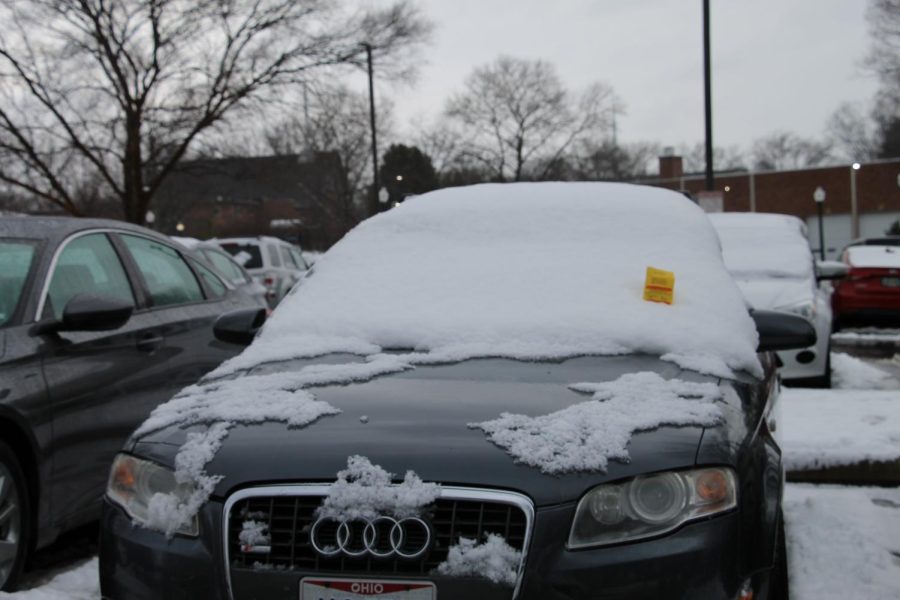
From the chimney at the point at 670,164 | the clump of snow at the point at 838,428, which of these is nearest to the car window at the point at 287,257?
the clump of snow at the point at 838,428

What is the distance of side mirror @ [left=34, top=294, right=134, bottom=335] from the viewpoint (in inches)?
161

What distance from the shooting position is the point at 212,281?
595 cm

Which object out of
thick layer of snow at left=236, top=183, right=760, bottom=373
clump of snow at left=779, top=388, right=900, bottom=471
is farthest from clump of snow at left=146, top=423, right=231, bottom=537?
clump of snow at left=779, top=388, right=900, bottom=471

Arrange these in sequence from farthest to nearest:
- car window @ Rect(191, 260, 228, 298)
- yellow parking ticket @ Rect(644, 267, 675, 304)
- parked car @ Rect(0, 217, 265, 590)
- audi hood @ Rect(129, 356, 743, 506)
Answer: car window @ Rect(191, 260, 228, 298) → parked car @ Rect(0, 217, 265, 590) → yellow parking ticket @ Rect(644, 267, 675, 304) → audi hood @ Rect(129, 356, 743, 506)

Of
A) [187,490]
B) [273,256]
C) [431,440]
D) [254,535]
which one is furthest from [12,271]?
[273,256]

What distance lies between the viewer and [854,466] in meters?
5.17

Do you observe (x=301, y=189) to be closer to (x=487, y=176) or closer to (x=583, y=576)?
(x=487, y=176)

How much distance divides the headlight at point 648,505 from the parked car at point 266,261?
1597 centimetres

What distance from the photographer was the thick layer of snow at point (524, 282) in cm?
333

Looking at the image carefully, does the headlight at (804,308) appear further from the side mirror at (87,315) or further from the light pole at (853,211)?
the light pole at (853,211)

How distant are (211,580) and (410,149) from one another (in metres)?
54.1

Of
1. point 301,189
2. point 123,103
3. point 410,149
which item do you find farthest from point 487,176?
point 123,103

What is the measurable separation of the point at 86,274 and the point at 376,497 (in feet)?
9.79

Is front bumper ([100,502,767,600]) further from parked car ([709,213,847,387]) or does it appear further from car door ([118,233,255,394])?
parked car ([709,213,847,387])
